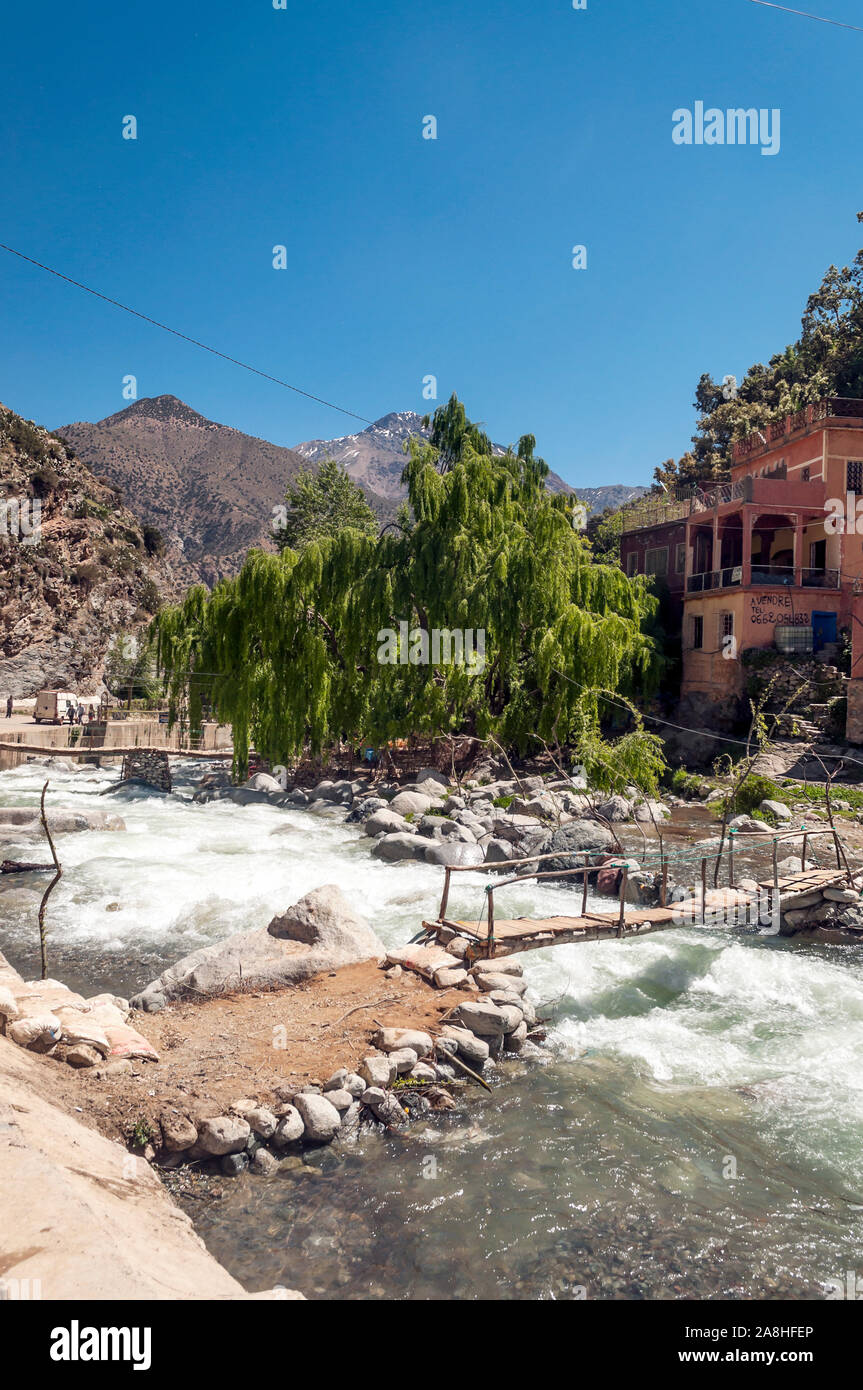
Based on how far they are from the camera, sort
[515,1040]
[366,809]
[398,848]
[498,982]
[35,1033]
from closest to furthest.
→ [35,1033] → [515,1040] → [498,982] → [398,848] → [366,809]

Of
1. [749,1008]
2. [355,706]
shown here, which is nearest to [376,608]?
[355,706]

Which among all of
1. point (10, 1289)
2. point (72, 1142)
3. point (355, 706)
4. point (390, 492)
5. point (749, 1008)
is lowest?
point (749, 1008)

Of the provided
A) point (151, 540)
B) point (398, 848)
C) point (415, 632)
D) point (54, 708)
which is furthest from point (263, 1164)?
point (151, 540)

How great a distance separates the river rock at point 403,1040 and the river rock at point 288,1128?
1.09 metres

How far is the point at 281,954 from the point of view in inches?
331

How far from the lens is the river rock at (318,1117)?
217 inches

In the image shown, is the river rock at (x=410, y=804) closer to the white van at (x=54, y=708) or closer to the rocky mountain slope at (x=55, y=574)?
the white van at (x=54, y=708)

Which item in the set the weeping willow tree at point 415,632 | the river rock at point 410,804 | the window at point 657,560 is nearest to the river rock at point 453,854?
the river rock at point 410,804

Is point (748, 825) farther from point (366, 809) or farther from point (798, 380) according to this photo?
point (798, 380)

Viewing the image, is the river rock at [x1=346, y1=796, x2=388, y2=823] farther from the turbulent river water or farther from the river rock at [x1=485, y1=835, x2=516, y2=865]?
the turbulent river water

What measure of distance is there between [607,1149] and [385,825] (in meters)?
10.3

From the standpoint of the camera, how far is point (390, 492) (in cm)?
19925
